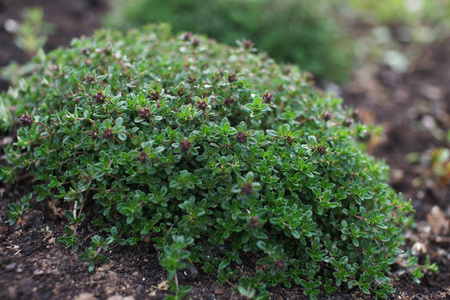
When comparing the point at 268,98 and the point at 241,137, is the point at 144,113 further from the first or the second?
the point at 268,98

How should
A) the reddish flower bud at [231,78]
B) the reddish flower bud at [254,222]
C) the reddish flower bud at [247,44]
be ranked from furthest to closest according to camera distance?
the reddish flower bud at [247,44] < the reddish flower bud at [231,78] < the reddish flower bud at [254,222]

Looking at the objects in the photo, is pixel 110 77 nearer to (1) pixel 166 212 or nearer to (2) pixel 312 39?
(1) pixel 166 212

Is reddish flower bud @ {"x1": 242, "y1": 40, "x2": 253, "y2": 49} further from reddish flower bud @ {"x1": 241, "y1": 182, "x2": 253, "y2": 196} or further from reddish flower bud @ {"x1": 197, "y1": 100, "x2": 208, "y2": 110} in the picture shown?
reddish flower bud @ {"x1": 241, "y1": 182, "x2": 253, "y2": 196}

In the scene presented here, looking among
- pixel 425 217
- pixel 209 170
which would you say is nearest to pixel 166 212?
pixel 209 170

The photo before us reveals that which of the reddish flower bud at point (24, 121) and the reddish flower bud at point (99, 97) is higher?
the reddish flower bud at point (99, 97)

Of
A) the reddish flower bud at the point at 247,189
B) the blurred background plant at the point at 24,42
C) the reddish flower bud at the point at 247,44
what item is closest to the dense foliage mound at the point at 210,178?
the reddish flower bud at the point at 247,189

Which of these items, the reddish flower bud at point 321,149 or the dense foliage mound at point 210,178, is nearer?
the dense foliage mound at point 210,178

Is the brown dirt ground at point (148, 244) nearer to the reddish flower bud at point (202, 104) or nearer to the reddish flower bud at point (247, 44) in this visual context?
the reddish flower bud at point (202, 104)
